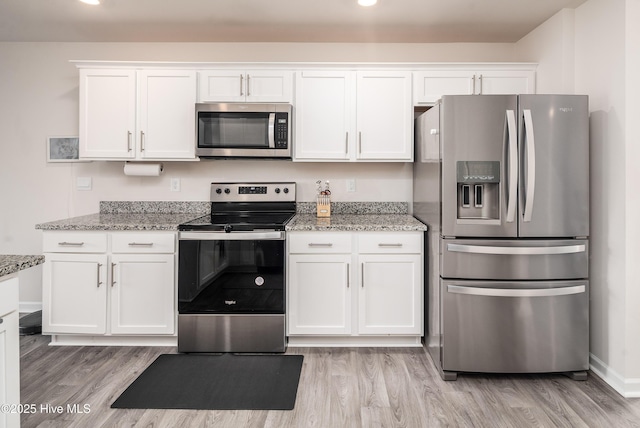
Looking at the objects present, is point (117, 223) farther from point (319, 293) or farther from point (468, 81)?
point (468, 81)

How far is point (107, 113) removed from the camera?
3.11m

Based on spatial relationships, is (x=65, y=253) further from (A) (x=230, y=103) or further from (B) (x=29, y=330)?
(A) (x=230, y=103)

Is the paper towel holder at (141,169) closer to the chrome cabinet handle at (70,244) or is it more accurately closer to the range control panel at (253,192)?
the range control panel at (253,192)

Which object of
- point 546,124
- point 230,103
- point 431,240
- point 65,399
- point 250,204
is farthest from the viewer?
point 250,204

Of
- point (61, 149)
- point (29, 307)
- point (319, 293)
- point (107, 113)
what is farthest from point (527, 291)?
point (29, 307)

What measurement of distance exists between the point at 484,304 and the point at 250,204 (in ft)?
6.43

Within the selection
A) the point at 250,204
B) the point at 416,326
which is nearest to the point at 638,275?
the point at 416,326

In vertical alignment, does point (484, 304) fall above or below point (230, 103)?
below

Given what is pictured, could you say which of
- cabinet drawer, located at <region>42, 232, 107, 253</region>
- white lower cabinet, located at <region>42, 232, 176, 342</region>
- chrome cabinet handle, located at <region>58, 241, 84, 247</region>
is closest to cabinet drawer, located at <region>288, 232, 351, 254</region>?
white lower cabinet, located at <region>42, 232, 176, 342</region>

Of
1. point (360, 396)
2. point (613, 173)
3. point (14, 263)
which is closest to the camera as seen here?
point (14, 263)

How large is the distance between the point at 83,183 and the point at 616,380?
4146mm

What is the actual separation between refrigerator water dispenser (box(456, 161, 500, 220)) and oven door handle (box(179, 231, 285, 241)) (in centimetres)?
120

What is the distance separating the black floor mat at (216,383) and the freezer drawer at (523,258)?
50.1 inches

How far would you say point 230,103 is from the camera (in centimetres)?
304
